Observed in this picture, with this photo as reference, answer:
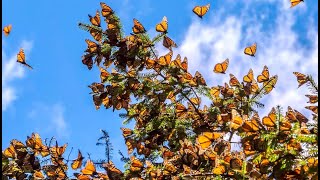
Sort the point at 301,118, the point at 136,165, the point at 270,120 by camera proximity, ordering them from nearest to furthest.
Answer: the point at 270,120, the point at 301,118, the point at 136,165

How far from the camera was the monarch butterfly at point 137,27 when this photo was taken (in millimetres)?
4277

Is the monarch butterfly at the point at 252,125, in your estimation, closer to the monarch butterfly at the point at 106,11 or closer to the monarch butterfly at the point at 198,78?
the monarch butterfly at the point at 198,78

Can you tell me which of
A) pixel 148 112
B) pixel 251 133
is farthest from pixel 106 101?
pixel 251 133

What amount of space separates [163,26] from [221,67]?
0.57 meters

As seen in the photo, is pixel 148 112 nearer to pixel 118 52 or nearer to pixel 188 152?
pixel 118 52

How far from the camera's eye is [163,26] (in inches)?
170

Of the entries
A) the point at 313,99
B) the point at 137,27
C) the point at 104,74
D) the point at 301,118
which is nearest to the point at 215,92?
the point at 137,27

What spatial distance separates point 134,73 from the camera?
172 inches

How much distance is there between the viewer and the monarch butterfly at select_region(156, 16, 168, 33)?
4301 mm

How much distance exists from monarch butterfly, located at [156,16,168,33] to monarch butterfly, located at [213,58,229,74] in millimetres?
505

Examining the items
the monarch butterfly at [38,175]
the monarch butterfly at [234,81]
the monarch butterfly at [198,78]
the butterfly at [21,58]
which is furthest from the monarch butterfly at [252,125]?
the butterfly at [21,58]

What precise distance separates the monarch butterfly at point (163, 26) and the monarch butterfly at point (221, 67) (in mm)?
505

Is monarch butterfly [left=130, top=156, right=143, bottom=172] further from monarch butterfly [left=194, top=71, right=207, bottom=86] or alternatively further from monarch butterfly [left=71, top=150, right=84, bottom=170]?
monarch butterfly [left=194, top=71, right=207, bottom=86]

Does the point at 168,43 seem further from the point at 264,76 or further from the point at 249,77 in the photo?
the point at 264,76
